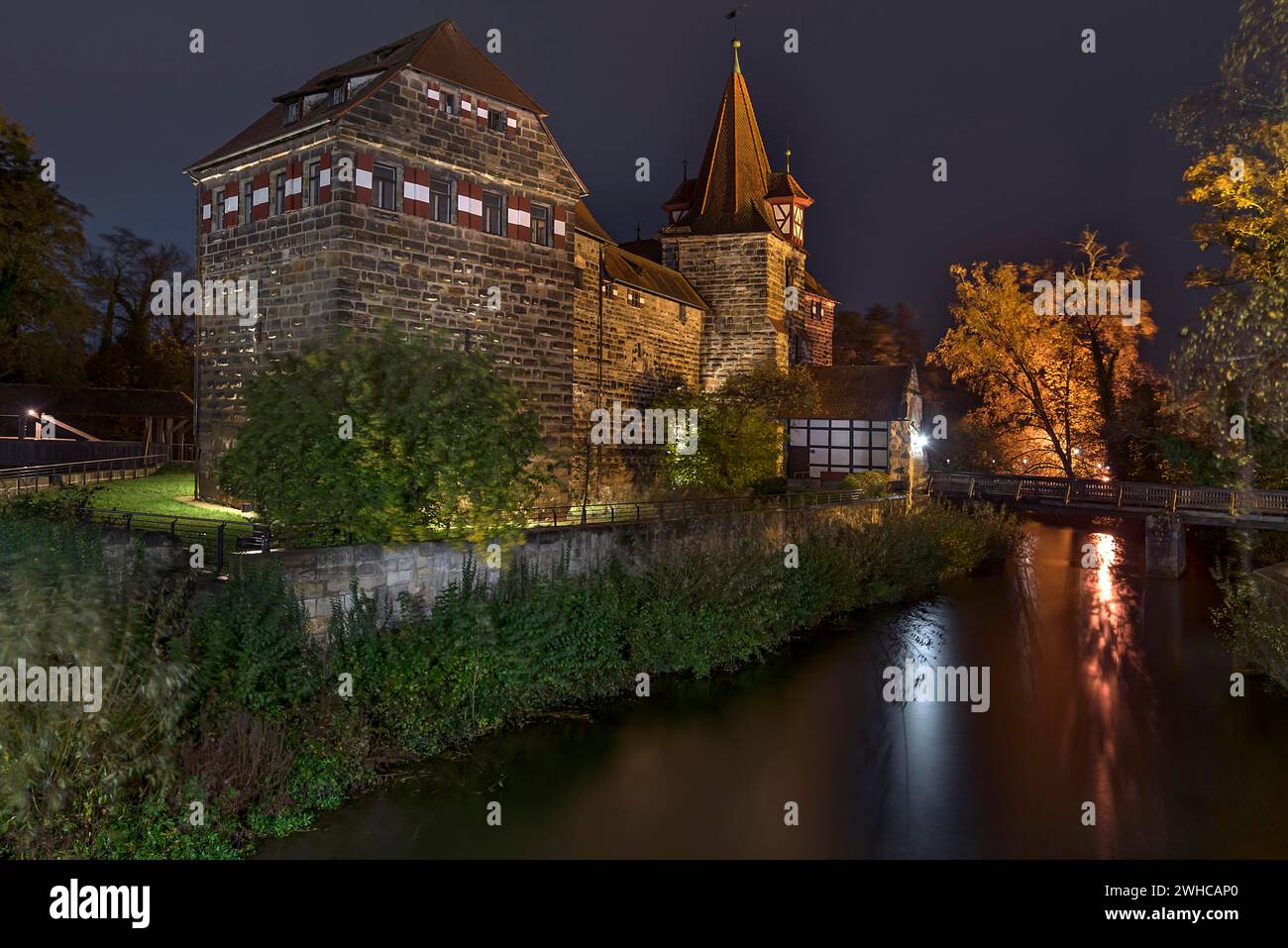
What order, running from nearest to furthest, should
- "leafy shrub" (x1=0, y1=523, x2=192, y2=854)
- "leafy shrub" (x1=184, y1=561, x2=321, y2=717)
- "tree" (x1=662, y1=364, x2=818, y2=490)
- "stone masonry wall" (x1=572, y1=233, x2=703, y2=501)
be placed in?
"leafy shrub" (x1=0, y1=523, x2=192, y2=854)
"leafy shrub" (x1=184, y1=561, x2=321, y2=717)
"stone masonry wall" (x1=572, y1=233, x2=703, y2=501)
"tree" (x1=662, y1=364, x2=818, y2=490)

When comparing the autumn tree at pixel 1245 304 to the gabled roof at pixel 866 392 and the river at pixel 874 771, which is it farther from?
the gabled roof at pixel 866 392

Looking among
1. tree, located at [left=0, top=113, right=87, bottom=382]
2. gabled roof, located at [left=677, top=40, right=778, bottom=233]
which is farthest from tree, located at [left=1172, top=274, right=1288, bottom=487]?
tree, located at [left=0, top=113, right=87, bottom=382]

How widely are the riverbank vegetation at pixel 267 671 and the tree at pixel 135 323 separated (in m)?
28.6

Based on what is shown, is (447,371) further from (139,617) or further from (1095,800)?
(1095,800)

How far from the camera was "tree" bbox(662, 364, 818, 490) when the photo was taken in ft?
81.3

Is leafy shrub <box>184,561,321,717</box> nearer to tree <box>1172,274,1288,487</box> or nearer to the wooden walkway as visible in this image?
tree <box>1172,274,1288,487</box>

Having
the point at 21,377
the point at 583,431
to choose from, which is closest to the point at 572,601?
the point at 583,431

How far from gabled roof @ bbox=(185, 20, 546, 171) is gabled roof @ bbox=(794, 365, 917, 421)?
14.6 m

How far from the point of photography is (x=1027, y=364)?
34906 millimetres

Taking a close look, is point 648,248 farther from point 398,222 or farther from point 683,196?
point 398,222

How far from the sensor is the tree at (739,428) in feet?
81.3

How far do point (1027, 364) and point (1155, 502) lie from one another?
33.8 feet

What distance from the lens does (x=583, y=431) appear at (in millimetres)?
23125

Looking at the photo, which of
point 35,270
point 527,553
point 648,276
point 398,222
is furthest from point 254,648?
point 35,270
